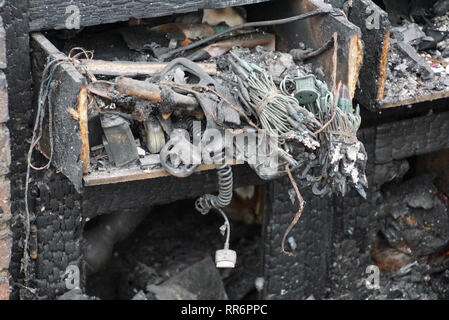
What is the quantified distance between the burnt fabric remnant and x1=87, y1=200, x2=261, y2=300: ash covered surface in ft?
5.76

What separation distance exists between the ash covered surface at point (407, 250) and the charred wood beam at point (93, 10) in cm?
258

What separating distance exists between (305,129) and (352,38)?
59 centimetres

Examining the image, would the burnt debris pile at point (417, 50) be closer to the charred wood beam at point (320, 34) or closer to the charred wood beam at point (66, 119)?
the charred wood beam at point (320, 34)

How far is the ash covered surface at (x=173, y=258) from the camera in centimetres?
613

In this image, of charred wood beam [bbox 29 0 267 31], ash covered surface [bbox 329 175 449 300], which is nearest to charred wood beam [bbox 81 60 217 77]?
charred wood beam [bbox 29 0 267 31]

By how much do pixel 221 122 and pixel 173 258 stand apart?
7.92 ft

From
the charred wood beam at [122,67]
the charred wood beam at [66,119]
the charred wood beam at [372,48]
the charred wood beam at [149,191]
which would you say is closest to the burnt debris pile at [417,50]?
the charred wood beam at [372,48]

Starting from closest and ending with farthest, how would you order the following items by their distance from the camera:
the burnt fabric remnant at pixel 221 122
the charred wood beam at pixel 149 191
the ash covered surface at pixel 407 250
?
1. the burnt fabric remnant at pixel 221 122
2. the charred wood beam at pixel 149 191
3. the ash covered surface at pixel 407 250

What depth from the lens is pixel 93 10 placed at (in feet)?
14.6

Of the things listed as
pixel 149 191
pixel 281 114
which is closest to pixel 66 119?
pixel 281 114

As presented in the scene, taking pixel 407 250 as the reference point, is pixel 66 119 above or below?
above

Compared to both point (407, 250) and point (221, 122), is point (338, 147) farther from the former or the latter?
point (407, 250)

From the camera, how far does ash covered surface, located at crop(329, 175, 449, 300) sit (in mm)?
6324

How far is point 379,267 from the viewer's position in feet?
Answer: 21.9
